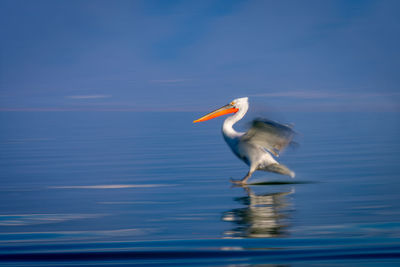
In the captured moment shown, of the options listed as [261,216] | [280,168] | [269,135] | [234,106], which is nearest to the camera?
[261,216]

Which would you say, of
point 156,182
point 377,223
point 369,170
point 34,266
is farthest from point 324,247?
point 369,170

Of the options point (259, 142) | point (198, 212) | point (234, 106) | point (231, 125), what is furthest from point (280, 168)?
point (198, 212)

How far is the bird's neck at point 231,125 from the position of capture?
8414mm

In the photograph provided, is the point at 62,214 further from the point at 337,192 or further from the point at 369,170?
the point at 369,170

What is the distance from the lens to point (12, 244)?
4.93 meters

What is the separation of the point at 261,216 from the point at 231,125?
3138mm

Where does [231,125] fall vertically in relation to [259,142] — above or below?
above

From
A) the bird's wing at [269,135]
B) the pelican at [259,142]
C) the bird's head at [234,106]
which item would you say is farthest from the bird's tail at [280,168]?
the bird's head at [234,106]

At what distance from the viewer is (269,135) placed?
25.0ft

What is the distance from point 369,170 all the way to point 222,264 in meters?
5.80

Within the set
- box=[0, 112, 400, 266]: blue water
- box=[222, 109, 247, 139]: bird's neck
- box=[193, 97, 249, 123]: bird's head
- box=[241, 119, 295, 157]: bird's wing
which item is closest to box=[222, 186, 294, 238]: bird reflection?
box=[0, 112, 400, 266]: blue water

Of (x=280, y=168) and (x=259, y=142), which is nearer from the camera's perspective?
(x=259, y=142)

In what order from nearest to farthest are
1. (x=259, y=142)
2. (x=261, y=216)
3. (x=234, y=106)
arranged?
(x=261, y=216) < (x=259, y=142) < (x=234, y=106)

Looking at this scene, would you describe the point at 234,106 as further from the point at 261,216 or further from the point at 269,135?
the point at 261,216
